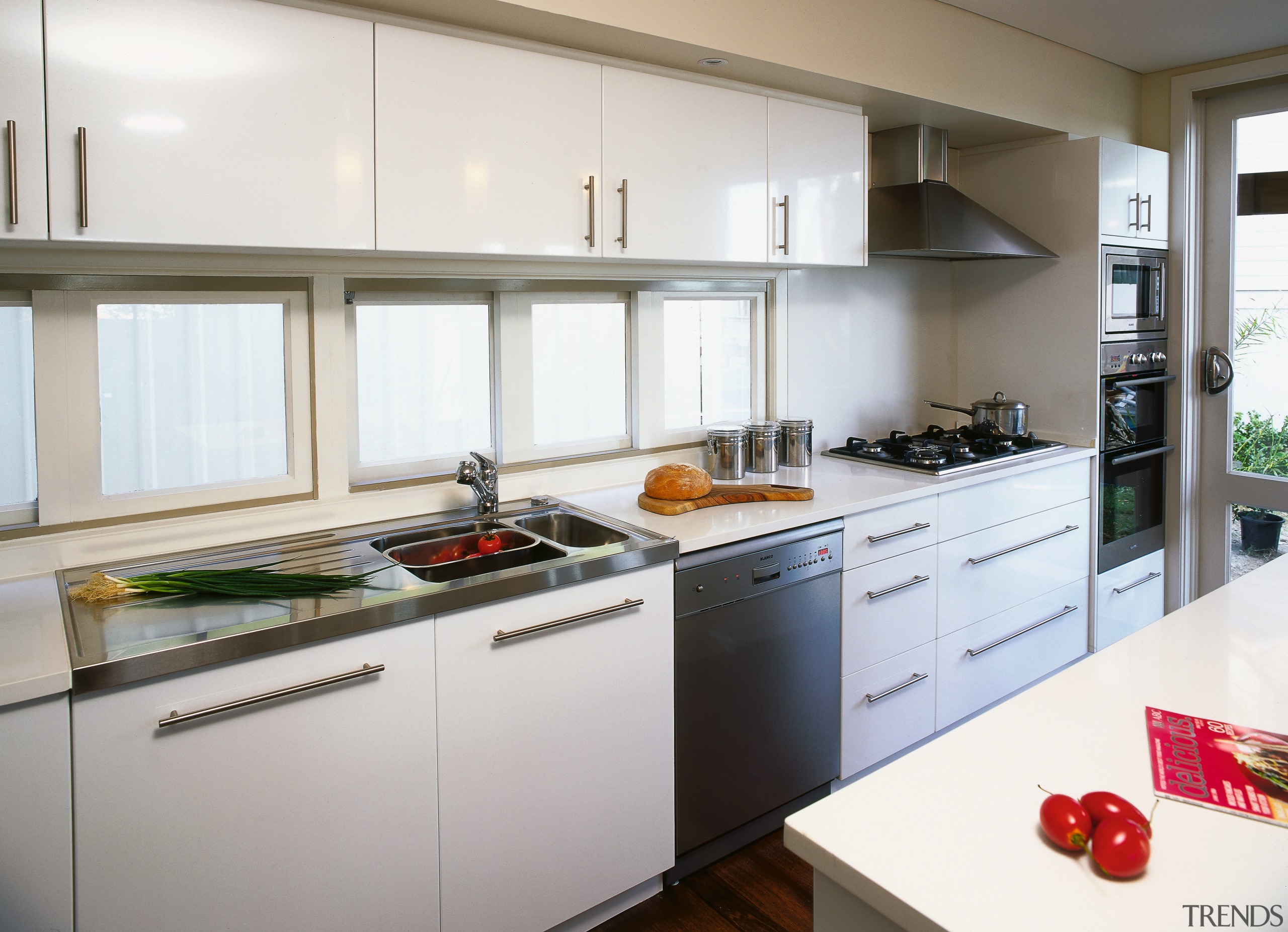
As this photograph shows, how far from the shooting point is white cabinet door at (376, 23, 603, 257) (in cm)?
194

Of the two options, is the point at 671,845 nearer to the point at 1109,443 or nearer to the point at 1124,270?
the point at 1109,443

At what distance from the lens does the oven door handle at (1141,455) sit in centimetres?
357

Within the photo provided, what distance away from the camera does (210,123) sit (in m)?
1.71

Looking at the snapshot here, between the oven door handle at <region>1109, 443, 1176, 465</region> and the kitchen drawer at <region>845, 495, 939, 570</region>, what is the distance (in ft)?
4.04

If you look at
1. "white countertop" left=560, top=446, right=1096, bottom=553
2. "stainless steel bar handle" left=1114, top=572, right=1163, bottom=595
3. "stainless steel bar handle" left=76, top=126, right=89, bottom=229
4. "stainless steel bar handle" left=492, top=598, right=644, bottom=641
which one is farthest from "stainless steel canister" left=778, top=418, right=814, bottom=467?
"stainless steel bar handle" left=76, top=126, right=89, bottom=229

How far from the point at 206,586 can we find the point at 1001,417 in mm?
2916

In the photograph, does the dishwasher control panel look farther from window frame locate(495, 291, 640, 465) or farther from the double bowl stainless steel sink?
window frame locate(495, 291, 640, 465)

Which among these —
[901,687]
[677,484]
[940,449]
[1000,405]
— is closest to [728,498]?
[677,484]

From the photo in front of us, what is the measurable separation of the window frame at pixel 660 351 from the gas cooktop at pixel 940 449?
1.77 feet

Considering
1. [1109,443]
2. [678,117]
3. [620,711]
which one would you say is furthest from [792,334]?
[620,711]

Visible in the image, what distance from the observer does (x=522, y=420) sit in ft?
8.75

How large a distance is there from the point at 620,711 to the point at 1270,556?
10.5ft

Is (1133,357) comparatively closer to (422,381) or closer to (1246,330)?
(1246,330)

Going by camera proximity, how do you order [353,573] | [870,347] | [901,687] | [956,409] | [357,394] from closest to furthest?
[353,573] → [357,394] → [901,687] → [956,409] → [870,347]
